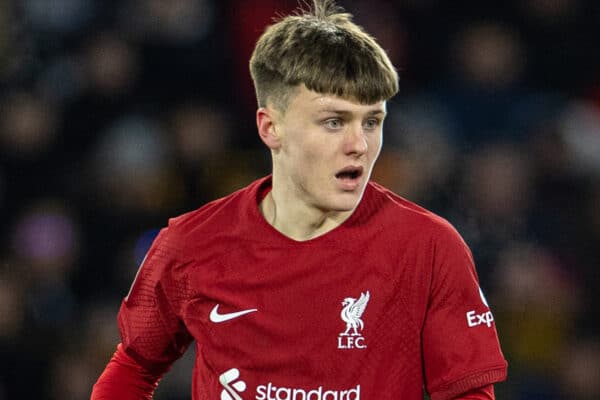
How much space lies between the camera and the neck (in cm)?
293

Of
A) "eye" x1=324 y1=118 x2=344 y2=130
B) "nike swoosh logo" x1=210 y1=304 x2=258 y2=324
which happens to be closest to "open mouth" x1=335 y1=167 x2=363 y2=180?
"eye" x1=324 y1=118 x2=344 y2=130

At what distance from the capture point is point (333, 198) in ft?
9.14

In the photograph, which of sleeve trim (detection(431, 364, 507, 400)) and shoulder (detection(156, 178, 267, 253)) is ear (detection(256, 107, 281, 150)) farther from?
sleeve trim (detection(431, 364, 507, 400))

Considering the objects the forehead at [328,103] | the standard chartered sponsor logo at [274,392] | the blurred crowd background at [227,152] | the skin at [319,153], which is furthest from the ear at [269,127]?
the blurred crowd background at [227,152]

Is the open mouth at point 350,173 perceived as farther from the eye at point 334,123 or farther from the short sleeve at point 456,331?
the short sleeve at point 456,331

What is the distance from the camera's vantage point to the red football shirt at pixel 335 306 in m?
2.74

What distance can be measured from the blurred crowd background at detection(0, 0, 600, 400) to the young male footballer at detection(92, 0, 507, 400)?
7.42 feet

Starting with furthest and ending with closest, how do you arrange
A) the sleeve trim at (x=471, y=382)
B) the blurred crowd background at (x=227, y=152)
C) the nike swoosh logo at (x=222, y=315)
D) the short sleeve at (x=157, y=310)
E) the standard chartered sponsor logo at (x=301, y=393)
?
the blurred crowd background at (x=227, y=152), the short sleeve at (x=157, y=310), the nike swoosh logo at (x=222, y=315), the standard chartered sponsor logo at (x=301, y=393), the sleeve trim at (x=471, y=382)

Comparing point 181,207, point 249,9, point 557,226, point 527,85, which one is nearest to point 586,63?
point 527,85

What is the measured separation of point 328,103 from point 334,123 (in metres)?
0.06

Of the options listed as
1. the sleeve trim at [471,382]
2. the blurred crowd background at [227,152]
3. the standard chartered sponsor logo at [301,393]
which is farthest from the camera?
the blurred crowd background at [227,152]

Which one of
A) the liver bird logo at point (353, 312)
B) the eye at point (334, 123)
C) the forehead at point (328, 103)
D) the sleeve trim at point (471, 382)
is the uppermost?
the forehead at point (328, 103)

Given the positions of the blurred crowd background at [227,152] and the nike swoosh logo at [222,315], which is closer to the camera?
the nike swoosh logo at [222,315]

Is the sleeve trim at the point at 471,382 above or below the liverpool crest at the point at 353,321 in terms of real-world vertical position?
below
